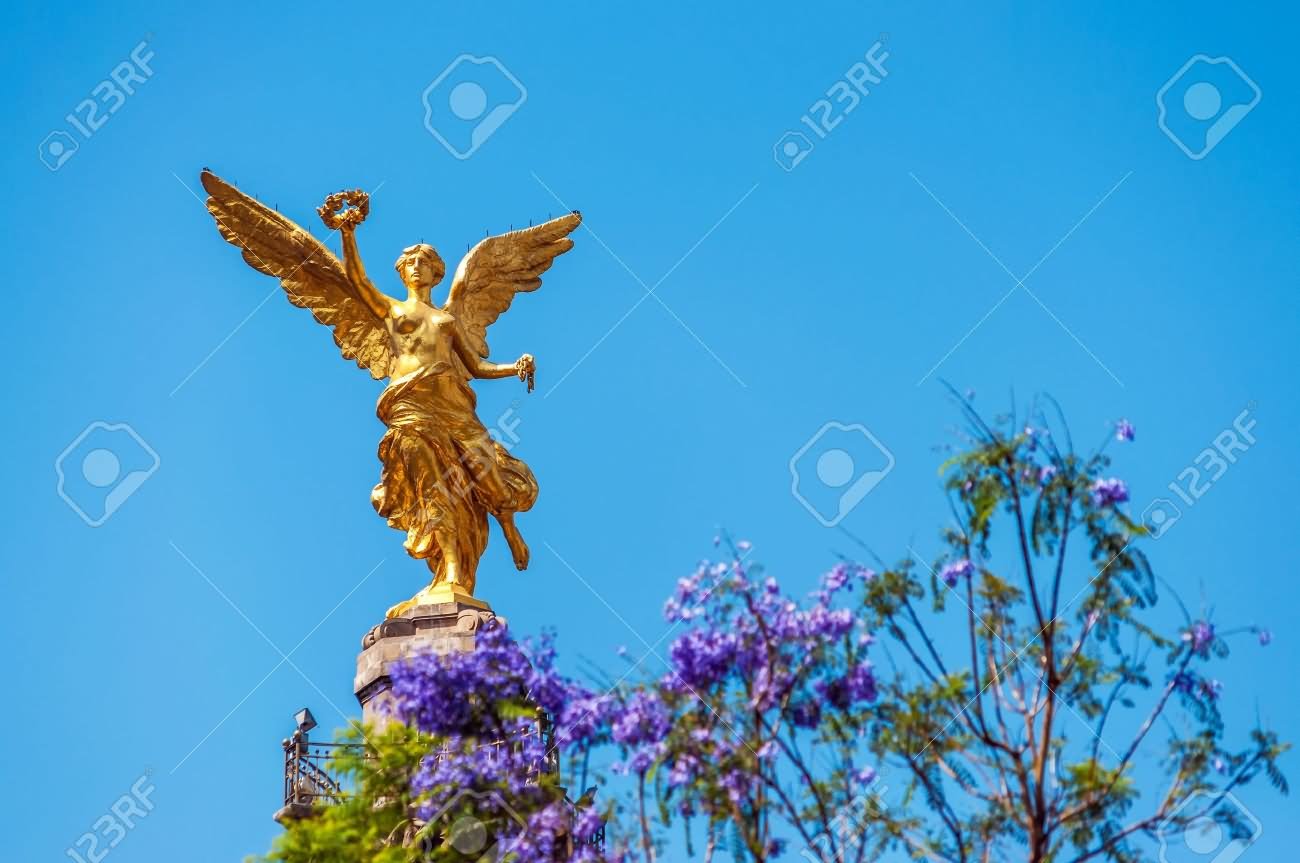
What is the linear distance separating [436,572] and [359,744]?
4.82 meters

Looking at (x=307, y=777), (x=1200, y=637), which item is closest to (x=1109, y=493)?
(x=1200, y=637)

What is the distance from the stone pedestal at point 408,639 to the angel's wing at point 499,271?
3902mm

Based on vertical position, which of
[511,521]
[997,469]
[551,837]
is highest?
[511,521]

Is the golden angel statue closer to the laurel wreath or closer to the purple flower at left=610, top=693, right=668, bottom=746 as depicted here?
the laurel wreath

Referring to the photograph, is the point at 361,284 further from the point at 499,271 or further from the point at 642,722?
the point at 642,722

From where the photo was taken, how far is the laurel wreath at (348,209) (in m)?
31.4

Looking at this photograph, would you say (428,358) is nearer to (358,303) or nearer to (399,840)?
(358,303)

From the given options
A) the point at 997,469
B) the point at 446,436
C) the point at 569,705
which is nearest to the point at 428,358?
the point at 446,436

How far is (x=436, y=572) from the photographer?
31078 mm

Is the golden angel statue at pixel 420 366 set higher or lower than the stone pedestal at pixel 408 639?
higher

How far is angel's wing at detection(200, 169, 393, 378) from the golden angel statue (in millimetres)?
13

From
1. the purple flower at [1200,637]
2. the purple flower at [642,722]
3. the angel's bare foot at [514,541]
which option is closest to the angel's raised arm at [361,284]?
the angel's bare foot at [514,541]

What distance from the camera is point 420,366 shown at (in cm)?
3145

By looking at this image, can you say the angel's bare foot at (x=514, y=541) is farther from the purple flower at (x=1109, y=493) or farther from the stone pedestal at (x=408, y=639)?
the purple flower at (x=1109, y=493)
